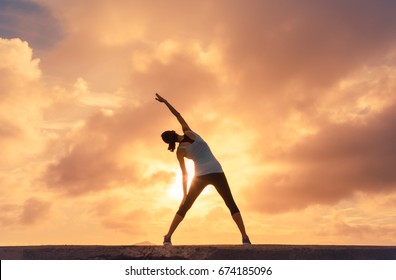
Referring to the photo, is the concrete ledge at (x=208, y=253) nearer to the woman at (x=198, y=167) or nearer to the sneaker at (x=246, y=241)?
the sneaker at (x=246, y=241)

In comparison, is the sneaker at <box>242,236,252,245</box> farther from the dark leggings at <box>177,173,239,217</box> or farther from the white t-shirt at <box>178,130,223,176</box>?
the white t-shirt at <box>178,130,223,176</box>

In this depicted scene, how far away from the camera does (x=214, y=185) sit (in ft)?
36.3

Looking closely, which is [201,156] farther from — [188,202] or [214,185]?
[188,202]

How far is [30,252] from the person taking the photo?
436 inches

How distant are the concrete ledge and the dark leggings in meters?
0.75

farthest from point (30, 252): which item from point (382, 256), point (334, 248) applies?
point (382, 256)

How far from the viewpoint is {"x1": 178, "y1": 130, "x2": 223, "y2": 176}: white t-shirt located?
11.0 meters

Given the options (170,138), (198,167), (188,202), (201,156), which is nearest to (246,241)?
(188,202)

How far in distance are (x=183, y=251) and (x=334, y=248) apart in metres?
2.31

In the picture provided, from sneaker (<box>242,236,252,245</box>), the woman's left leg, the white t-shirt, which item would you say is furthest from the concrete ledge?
the white t-shirt

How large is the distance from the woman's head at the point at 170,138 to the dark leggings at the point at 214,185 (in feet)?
2.05

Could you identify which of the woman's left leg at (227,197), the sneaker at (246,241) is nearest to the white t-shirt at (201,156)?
the woman's left leg at (227,197)

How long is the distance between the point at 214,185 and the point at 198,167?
1.27ft
